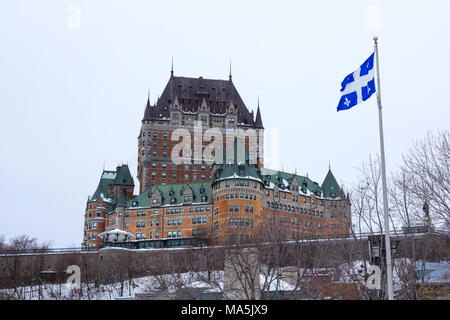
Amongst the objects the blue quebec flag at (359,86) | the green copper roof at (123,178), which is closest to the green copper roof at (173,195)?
the green copper roof at (123,178)

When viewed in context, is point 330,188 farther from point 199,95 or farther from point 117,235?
point 117,235

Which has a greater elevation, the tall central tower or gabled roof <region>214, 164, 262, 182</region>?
the tall central tower

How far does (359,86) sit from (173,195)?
102 metres

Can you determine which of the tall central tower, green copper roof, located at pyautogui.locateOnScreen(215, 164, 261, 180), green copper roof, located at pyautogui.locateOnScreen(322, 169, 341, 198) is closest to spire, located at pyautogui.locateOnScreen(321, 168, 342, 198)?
green copper roof, located at pyautogui.locateOnScreen(322, 169, 341, 198)

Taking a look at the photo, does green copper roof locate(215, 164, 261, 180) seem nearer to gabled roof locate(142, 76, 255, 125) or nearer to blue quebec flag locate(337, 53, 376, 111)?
gabled roof locate(142, 76, 255, 125)

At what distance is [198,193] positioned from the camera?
127 meters

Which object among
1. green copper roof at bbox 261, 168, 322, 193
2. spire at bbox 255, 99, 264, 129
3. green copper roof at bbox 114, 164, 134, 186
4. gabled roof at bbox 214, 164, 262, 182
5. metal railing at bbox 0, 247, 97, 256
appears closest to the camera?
metal railing at bbox 0, 247, 97, 256

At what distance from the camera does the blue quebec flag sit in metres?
27.3

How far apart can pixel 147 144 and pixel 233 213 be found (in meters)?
42.8

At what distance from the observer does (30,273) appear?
96.4 metres

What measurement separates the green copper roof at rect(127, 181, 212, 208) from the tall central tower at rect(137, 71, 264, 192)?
49.1ft

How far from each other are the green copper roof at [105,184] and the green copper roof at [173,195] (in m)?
10.5

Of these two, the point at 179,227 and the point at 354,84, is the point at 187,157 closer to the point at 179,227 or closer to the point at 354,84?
the point at 179,227
